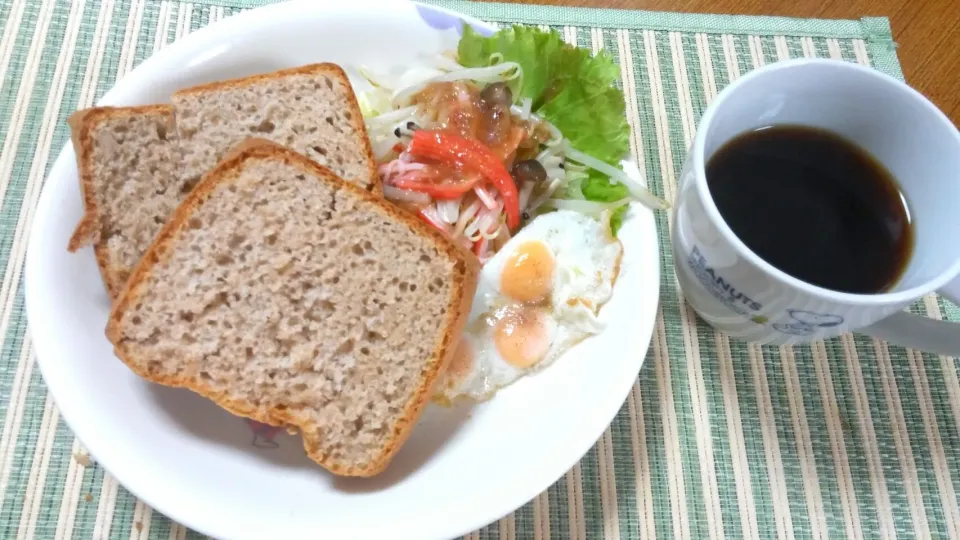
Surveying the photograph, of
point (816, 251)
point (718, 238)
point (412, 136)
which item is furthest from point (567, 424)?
point (412, 136)

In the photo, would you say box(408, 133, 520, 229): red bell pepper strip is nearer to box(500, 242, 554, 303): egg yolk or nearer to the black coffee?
box(500, 242, 554, 303): egg yolk

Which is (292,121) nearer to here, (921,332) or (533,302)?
(533,302)

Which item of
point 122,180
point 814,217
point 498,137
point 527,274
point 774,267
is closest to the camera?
point 774,267

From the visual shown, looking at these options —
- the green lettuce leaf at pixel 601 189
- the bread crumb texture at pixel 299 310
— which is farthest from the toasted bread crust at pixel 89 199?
the green lettuce leaf at pixel 601 189

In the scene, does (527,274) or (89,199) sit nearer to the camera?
(89,199)

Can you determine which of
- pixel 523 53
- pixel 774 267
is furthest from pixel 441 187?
pixel 774 267
